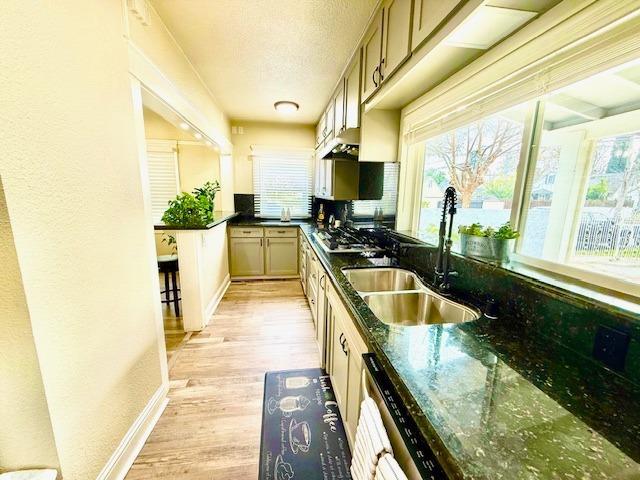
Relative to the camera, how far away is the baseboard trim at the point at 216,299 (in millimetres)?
2808

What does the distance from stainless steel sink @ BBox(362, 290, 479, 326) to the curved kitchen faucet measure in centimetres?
8

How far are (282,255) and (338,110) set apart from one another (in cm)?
234

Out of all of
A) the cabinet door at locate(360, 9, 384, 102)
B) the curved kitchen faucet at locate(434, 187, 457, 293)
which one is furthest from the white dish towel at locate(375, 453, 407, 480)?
the cabinet door at locate(360, 9, 384, 102)

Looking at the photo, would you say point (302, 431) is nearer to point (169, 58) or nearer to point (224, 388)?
point (224, 388)

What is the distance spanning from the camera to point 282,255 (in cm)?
420

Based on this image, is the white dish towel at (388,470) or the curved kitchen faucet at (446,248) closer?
the white dish towel at (388,470)

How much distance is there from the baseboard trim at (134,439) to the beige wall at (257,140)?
3423mm

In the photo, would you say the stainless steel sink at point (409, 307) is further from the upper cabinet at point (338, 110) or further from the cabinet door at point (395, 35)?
the upper cabinet at point (338, 110)

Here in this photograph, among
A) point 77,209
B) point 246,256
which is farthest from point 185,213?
point 246,256

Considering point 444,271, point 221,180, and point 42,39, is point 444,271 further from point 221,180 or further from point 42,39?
point 221,180

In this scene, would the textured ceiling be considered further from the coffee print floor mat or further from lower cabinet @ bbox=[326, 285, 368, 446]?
the coffee print floor mat

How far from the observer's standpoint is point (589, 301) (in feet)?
2.58

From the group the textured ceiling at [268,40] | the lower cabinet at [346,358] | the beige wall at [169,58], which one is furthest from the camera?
the textured ceiling at [268,40]

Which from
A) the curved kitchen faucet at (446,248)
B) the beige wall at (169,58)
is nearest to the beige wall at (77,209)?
the beige wall at (169,58)
